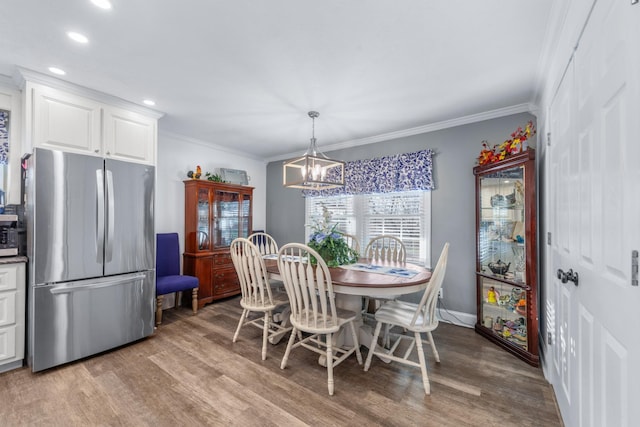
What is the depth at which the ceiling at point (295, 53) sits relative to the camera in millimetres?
1687

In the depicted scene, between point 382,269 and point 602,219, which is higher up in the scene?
point 602,219

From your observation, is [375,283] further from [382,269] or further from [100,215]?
[100,215]

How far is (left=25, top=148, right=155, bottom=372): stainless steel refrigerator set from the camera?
2.31 m

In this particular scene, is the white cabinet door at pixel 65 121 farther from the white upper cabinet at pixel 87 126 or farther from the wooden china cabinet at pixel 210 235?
the wooden china cabinet at pixel 210 235

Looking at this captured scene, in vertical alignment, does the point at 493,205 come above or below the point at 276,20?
below

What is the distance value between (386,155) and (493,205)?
159 centimetres

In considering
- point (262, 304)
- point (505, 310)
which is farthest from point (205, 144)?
point (505, 310)

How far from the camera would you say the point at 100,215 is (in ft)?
8.50

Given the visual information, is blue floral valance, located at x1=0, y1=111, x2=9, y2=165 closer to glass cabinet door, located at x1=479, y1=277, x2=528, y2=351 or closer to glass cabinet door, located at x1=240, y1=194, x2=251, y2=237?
glass cabinet door, located at x1=240, y1=194, x2=251, y2=237

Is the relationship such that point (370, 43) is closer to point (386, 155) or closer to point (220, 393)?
point (386, 155)

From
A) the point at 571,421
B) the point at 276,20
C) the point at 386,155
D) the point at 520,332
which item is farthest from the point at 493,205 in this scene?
the point at 276,20

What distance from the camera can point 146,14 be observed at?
5.61 ft

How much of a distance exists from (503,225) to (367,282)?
1727 mm

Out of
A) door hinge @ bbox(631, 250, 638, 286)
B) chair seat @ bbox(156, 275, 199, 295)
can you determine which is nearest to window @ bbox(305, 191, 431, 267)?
chair seat @ bbox(156, 275, 199, 295)
